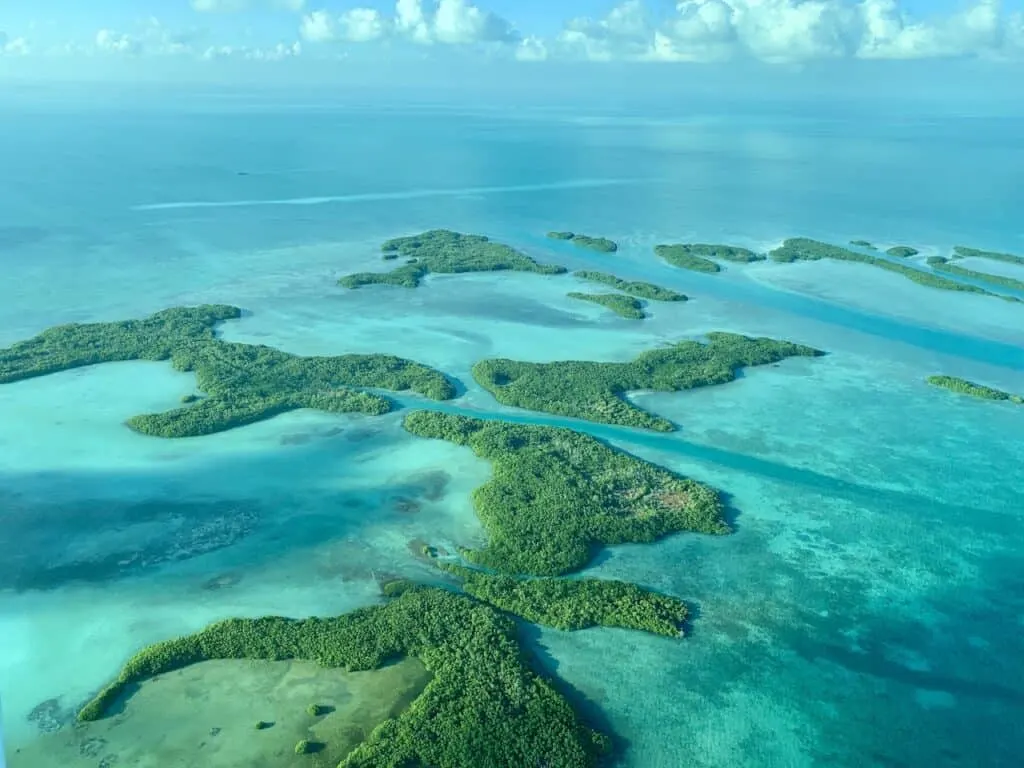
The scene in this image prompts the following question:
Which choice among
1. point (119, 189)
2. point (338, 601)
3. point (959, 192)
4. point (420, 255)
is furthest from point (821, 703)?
point (959, 192)

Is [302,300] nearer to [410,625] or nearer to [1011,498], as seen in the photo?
[410,625]

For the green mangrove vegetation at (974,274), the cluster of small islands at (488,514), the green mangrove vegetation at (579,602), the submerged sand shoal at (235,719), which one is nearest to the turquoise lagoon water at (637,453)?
the green mangrove vegetation at (579,602)

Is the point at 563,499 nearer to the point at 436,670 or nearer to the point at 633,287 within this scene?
the point at 436,670

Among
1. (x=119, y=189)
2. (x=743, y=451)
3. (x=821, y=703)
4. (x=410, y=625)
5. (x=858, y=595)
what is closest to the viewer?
(x=821, y=703)

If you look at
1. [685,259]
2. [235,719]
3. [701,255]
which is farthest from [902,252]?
[235,719]

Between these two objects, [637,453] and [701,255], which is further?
[701,255]

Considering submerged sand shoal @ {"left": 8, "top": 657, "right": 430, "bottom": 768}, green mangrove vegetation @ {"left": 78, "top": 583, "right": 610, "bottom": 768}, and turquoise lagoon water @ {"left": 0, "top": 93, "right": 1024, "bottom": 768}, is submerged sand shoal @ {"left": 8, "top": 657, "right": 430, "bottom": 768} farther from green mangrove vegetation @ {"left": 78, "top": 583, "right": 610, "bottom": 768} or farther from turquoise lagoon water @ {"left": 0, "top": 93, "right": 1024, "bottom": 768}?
turquoise lagoon water @ {"left": 0, "top": 93, "right": 1024, "bottom": 768}
